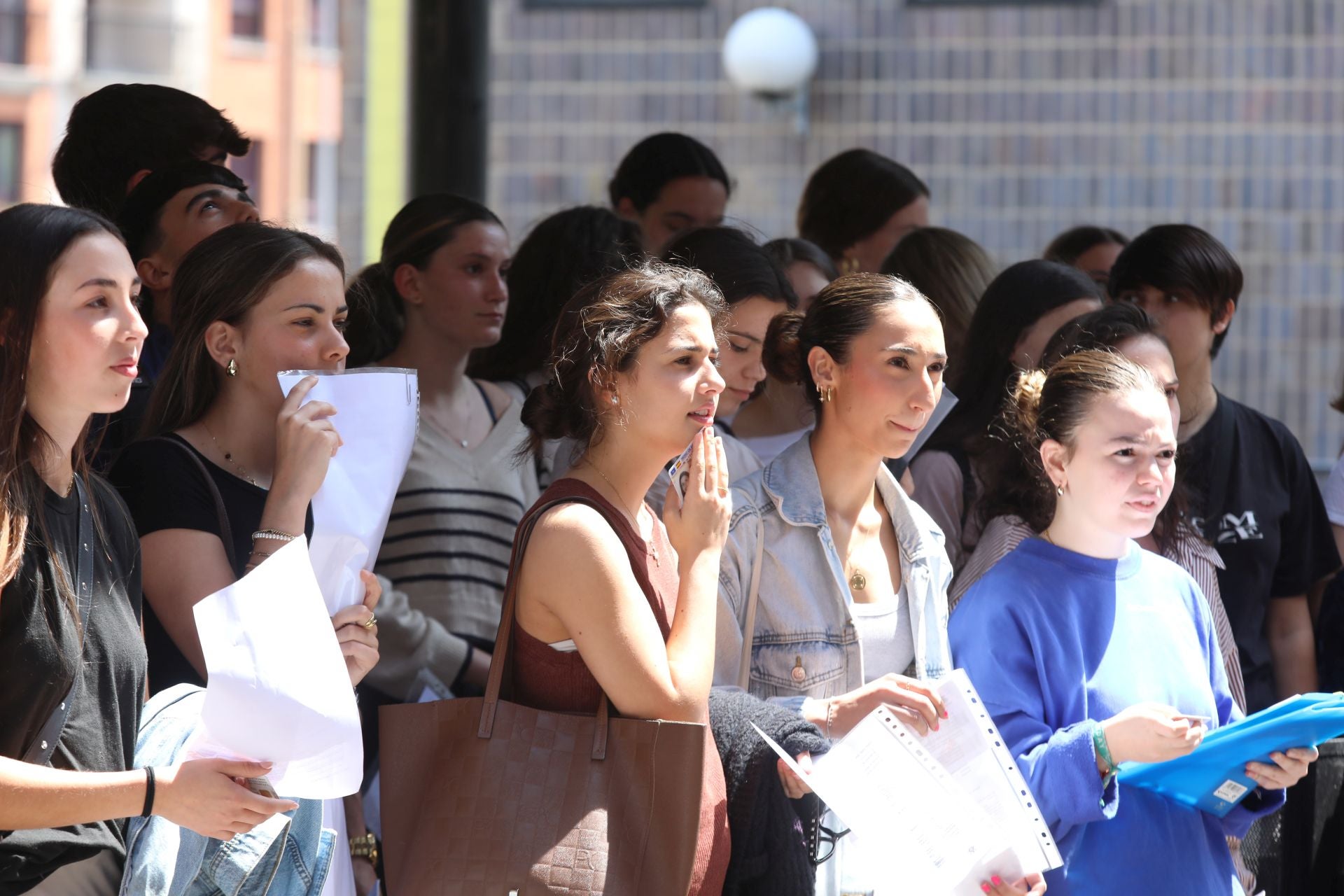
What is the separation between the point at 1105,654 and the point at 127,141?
7.79 feet

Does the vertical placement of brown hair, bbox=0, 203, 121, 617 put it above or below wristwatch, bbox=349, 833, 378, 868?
above

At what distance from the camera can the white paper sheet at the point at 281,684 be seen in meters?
2.24

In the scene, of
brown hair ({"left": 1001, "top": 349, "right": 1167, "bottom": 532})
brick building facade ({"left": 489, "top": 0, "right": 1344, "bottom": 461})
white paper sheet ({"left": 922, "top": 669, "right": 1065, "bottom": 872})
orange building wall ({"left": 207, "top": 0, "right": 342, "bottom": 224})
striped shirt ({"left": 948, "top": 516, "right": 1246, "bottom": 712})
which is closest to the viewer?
white paper sheet ({"left": 922, "top": 669, "right": 1065, "bottom": 872})

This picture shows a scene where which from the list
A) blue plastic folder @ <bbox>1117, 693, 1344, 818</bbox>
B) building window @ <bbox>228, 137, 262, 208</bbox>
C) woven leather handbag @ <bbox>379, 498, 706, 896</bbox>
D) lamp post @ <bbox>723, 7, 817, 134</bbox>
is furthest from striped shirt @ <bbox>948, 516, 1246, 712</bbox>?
building window @ <bbox>228, 137, 262, 208</bbox>

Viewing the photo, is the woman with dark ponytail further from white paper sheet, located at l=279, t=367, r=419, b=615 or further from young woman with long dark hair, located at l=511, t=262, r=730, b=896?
young woman with long dark hair, located at l=511, t=262, r=730, b=896

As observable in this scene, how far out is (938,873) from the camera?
2.61 metres

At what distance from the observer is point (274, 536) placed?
2.61m

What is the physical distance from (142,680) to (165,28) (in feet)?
87.4

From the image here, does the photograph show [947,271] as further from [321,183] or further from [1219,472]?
[321,183]

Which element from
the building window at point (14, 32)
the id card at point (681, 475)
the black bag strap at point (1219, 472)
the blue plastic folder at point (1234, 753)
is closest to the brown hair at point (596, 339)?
the id card at point (681, 475)

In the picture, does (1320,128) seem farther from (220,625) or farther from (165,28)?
(165,28)

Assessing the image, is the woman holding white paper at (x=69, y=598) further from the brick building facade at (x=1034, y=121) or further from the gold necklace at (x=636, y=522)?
the brick building facade at (x=1034, y=121)

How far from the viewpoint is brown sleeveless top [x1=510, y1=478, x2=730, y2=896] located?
256cm

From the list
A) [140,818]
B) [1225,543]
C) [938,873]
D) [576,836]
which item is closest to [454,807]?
[576,836]
